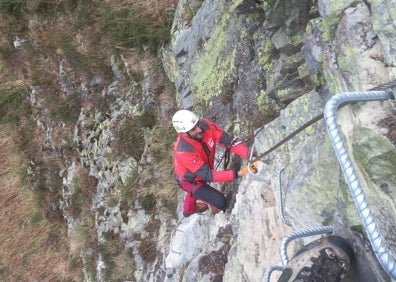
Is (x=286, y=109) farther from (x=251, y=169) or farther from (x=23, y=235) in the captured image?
(x=23, y=235)

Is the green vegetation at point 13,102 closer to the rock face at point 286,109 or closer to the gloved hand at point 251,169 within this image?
the rock face at point 286,109

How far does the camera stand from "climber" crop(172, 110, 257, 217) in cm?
584

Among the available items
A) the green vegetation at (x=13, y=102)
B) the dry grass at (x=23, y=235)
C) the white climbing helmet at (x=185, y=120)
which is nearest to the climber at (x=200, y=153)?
the white climbing helmet at (x=185, y=120)

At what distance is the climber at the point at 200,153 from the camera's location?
5.84 metres

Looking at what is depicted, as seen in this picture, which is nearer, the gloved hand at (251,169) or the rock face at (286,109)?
the rock face at (286,109)

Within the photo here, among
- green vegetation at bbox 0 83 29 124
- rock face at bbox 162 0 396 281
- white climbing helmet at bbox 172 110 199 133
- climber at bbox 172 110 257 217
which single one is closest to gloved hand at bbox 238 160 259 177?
climber at bbox 172 110 257 217

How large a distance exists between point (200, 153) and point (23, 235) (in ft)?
29.8

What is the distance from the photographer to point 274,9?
19.0 feet

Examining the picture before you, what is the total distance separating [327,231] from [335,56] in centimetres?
140

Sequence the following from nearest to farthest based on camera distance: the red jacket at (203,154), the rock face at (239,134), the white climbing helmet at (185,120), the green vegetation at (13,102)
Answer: the rock face at (239,134)
the white climbing helmet at (185,120)
the red jacket at (203,154)
the green vegetation at (13,102)

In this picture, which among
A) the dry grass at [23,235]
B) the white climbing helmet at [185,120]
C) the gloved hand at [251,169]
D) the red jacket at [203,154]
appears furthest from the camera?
the dry grass at [23,235]

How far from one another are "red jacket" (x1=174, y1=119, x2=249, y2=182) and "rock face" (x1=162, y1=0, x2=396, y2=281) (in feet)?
1.23

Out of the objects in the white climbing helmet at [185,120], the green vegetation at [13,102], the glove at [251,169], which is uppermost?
the green vegetation at [13,102]

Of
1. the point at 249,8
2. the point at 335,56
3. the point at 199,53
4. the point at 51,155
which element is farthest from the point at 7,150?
the point at 335,56
